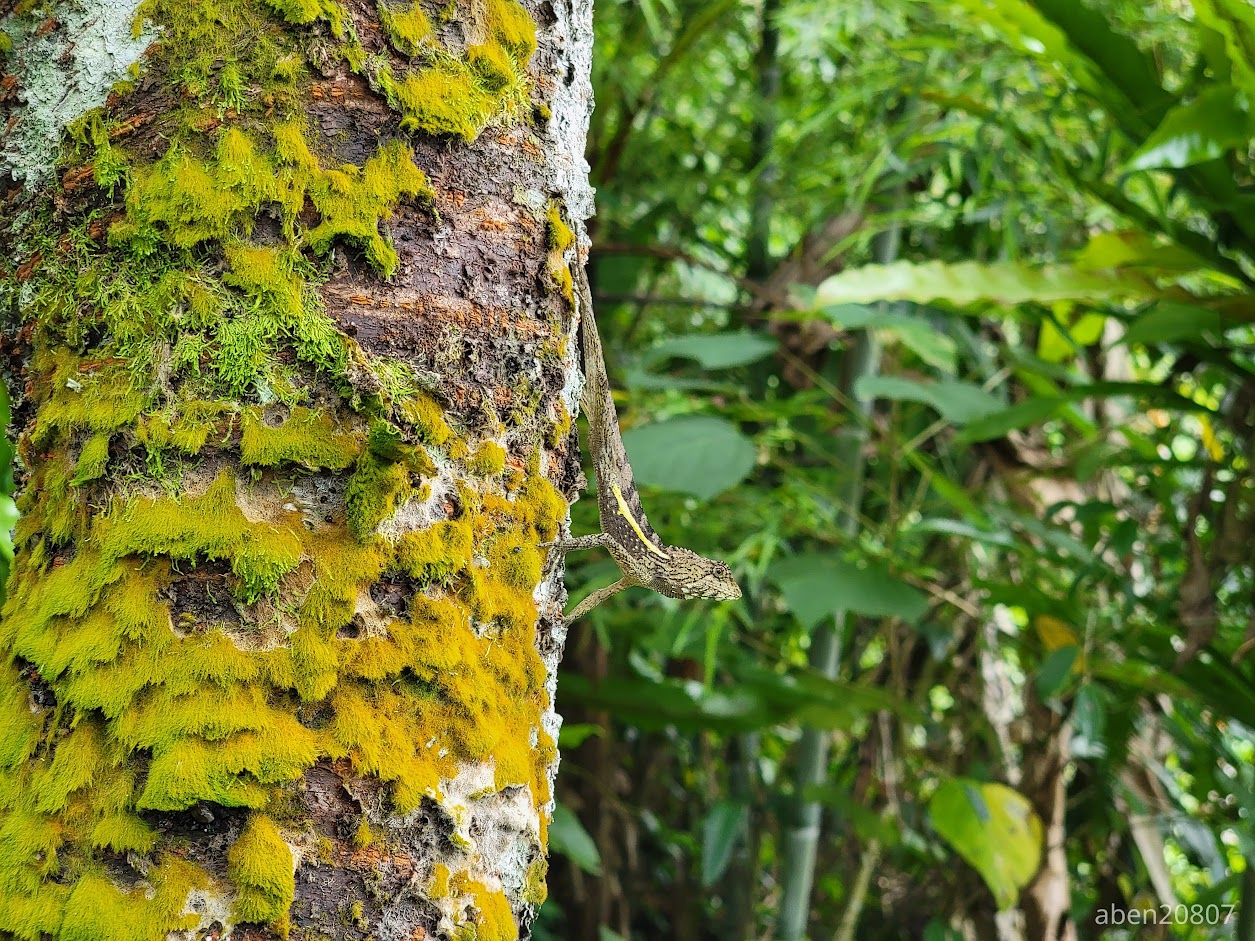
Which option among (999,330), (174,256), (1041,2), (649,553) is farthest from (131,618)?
(999,330)

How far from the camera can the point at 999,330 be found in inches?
91.0

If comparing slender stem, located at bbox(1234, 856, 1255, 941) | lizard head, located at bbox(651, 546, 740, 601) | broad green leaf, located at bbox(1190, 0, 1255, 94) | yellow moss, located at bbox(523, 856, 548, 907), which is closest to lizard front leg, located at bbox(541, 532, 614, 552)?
lizard head, located at bbox(651, 546, 740, 601)

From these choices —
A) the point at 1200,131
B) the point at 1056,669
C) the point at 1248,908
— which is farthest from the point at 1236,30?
the point at 1248,908

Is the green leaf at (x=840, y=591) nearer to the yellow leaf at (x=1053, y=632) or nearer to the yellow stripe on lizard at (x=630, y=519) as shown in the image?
the yellow stripe on lizard at (x=630, y=519)

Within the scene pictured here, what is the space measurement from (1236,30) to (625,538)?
0.94 meters

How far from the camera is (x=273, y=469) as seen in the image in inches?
24.9

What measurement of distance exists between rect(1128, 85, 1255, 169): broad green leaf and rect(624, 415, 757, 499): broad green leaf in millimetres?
608

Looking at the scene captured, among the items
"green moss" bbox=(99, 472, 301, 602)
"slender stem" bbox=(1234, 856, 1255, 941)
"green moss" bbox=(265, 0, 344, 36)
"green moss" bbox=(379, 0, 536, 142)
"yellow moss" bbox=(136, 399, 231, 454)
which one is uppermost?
"green moss" bbox=(265, 0, 344, 36)

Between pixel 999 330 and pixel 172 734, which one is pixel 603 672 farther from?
pixel 172 734

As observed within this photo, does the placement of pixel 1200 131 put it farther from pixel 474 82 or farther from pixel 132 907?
pixel 132 907

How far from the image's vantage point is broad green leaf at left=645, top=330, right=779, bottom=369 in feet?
4.85

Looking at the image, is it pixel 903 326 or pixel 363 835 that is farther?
pixel 903 326

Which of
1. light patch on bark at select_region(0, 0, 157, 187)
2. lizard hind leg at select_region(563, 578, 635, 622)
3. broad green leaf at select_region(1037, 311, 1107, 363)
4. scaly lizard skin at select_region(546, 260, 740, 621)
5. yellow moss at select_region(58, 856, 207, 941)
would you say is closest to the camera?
yellow moss at select_region(58, 856, 207, 941)

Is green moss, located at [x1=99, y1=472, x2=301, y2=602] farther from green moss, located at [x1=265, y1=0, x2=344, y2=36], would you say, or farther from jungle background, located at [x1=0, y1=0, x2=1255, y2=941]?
jungle background, located at [x1=0, y1=0, x2=1255, y2=941]
